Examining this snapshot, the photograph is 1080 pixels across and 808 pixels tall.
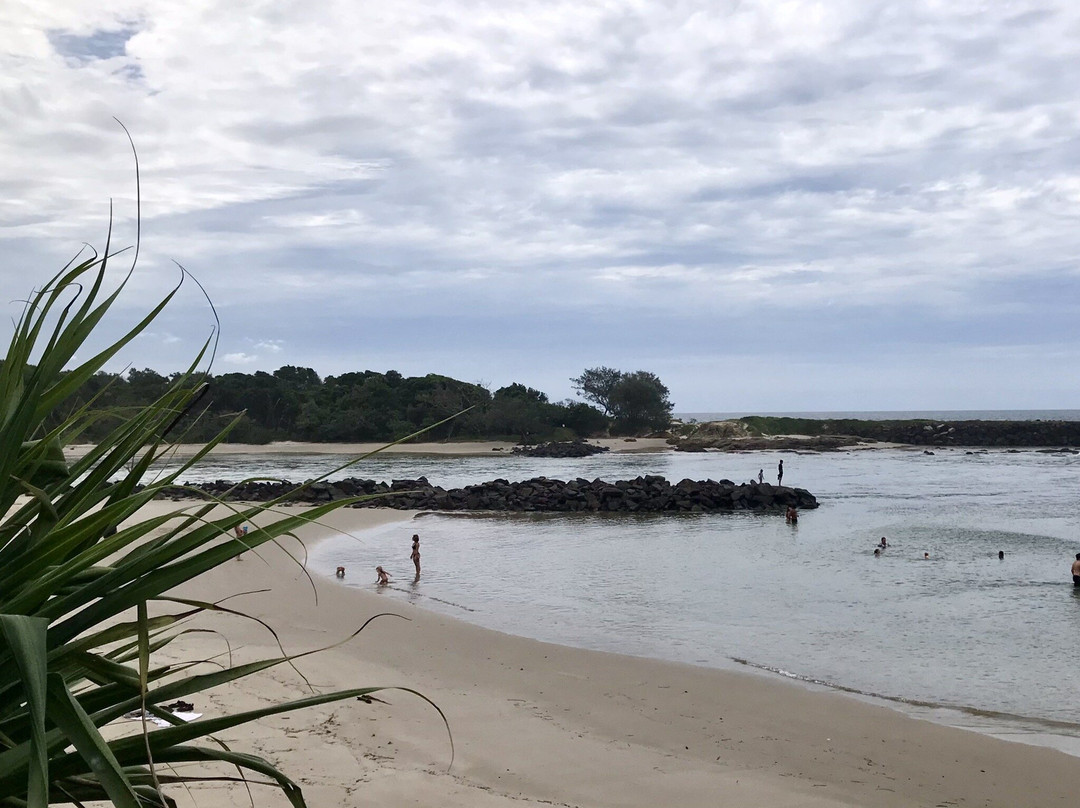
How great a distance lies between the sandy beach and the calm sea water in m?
1.07

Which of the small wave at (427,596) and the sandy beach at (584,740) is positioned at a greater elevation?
the sandy beach at (584,740)

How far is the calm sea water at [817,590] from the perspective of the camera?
10.7 m

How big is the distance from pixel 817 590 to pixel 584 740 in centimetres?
1011

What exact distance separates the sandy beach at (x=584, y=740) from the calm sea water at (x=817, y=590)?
1069 millimetres

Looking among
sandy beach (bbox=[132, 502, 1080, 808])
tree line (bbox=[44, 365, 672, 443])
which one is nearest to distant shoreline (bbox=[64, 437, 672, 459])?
tree line (bbox=[44, 365, 672, 443])

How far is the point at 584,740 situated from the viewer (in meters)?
7.43

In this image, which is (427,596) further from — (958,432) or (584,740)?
(958,432)

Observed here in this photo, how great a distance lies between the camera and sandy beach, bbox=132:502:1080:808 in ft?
19.3

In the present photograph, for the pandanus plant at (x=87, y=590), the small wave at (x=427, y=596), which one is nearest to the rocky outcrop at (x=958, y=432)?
the small wave at (x=427, y=596)

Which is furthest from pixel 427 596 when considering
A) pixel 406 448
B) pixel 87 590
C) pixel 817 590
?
pixel 406 448

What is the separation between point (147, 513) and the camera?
2242 centimetres

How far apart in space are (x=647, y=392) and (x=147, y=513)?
68.8 metres

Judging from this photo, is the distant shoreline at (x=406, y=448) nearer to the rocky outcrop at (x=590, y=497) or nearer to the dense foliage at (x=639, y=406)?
the dense foliage at (x=639, y=406)

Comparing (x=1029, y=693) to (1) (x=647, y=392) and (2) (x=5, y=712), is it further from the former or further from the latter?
(1) (x=647, y=392)
